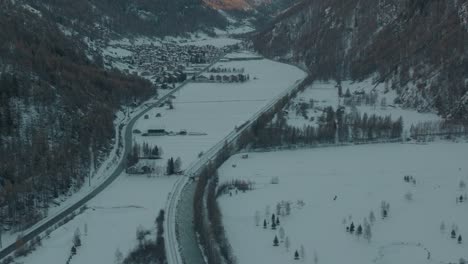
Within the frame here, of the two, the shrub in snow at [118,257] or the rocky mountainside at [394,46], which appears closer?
the shrub in snow at [118,257]

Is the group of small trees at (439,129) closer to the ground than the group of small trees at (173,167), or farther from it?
farther from it

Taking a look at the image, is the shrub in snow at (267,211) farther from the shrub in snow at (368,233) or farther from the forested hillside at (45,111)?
the forested hillside at (45,111)

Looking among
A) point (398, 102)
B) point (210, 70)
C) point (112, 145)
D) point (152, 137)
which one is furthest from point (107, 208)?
point (210, 70)

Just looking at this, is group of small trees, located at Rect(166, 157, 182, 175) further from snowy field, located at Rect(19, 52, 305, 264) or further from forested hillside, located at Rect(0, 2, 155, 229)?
forested hillside, located at Rect(0, 2, 155, 229)

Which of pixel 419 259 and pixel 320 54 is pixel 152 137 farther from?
pixel 320 54

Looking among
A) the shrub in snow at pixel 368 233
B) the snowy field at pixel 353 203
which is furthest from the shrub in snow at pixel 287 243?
the shrub in snow at pixel 368 233

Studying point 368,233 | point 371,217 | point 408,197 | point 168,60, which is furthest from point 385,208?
point 168,60

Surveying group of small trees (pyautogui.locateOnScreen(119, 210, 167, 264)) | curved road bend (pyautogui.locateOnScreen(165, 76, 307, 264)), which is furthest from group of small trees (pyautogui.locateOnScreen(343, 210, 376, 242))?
group of small trees (pyautogui.locateOnScreen(119, 210, 167, 264))
